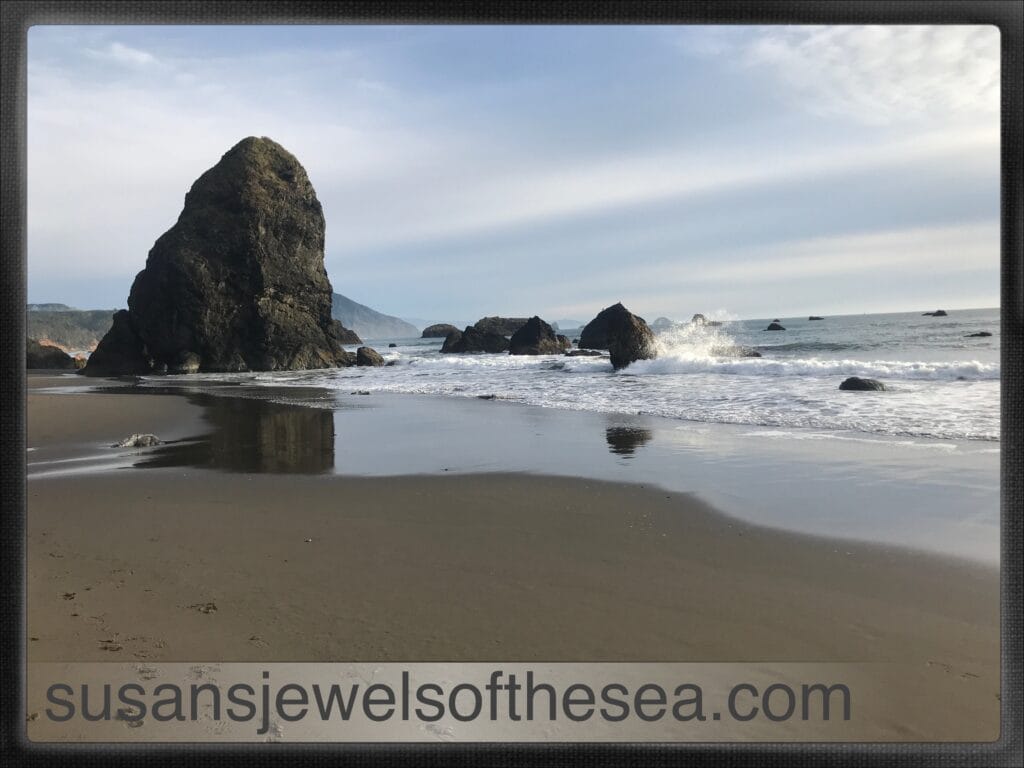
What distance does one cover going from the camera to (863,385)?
11.6 meters

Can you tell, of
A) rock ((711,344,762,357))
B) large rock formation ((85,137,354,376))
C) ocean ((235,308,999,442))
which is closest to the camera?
ocean ((235,308,999,442))

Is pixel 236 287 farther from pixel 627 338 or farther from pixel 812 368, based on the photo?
pixel 812 368

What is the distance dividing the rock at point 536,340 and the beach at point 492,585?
3126 cm

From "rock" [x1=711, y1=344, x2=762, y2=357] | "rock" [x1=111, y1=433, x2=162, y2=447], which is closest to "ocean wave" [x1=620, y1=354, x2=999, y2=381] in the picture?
"rock" [x1=711, y1=344, x2=762, y2=357]

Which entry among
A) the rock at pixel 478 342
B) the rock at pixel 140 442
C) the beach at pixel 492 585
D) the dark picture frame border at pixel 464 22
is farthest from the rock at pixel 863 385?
the rock at pixel 478 342

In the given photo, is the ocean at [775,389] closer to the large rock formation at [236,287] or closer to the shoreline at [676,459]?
the shoreline at [676,459]

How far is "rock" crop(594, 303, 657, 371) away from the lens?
70.4 feet

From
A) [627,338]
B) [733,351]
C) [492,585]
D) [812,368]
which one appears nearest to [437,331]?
[733,351]

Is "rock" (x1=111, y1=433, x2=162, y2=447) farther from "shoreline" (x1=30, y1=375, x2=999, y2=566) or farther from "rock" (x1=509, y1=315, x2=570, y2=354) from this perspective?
"rock" (x1=509, y1=315, x2=570, y2=354)

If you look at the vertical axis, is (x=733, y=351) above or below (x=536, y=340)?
below

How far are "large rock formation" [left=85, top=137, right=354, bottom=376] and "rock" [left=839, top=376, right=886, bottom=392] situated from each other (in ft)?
96.9

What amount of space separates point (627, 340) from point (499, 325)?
2527 cm

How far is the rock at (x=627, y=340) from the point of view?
21453mm

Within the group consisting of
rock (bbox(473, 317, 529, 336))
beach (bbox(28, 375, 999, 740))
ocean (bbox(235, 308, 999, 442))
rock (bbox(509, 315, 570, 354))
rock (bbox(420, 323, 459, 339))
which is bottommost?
beach (bbox(28, 375, 999, 740))
